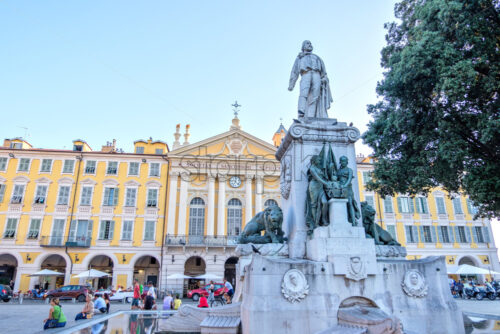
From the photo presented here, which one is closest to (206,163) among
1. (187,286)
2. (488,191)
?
(187,286)

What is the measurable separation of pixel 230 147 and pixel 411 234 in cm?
1980

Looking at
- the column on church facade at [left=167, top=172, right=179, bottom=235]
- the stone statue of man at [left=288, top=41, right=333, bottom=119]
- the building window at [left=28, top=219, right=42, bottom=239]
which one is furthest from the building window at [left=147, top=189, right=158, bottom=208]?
the stone statue of man at [left=288, top=41, right=333, bottom=119]

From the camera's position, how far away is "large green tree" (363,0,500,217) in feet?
28.2

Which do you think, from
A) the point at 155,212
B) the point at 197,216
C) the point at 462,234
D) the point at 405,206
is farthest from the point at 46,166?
the point at 462,234

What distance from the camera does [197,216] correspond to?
32.0m

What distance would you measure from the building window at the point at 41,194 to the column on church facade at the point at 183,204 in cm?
1204

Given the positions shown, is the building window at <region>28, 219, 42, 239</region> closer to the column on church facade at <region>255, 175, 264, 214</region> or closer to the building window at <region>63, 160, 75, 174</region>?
the building window at <region>63, 160, 75, 174</region>

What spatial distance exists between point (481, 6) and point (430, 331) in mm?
8390

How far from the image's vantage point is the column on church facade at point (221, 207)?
103ft

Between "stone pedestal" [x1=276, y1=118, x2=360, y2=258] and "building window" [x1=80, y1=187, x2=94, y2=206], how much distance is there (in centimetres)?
2883

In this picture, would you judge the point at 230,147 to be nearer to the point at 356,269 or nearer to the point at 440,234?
the point at 440,234

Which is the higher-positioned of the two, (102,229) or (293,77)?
(293,77)

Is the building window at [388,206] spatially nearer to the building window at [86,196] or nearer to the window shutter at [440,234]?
the window shutter at [440,234]

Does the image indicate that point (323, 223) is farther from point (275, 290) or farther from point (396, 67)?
point (396, 67)
